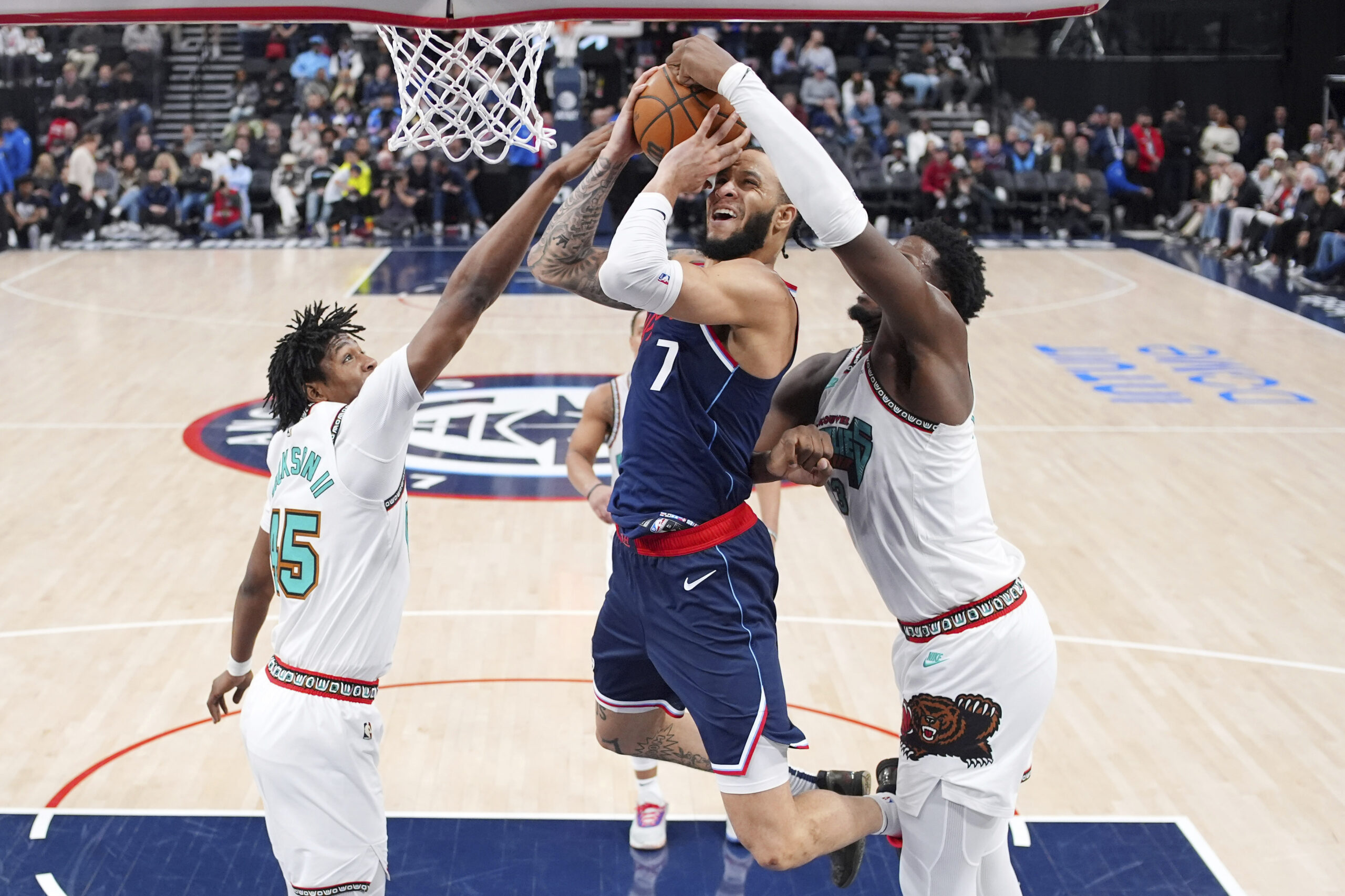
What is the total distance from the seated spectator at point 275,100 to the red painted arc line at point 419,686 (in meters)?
18.8

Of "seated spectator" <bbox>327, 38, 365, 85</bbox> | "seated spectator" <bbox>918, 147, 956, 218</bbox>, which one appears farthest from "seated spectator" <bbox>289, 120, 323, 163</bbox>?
"seated spectator" <bbox>918, 147, 956, 218</bbox>

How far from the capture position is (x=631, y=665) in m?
4.31

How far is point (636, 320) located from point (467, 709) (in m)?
1.84

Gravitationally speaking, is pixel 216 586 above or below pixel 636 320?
below

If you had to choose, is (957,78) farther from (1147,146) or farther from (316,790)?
(316,790)

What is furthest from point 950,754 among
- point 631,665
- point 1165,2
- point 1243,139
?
point 1165,2

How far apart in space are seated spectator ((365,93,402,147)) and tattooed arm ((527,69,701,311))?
58.4ft

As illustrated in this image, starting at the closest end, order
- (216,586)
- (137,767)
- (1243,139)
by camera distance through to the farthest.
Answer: (137,767)
(216,586)
(1243,139)

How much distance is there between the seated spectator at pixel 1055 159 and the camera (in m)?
21.8

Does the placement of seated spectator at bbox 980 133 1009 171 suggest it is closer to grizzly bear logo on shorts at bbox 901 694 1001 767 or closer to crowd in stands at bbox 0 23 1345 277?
crowd in stands at bbox 0 23 1345 277

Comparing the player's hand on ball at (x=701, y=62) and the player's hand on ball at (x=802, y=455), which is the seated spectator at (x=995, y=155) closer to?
the player's hand on ball at (x=701, y=62)

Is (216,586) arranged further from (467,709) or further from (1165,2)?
(1165,2)

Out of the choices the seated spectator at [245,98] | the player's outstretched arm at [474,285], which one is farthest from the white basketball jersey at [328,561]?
the seated spectator at [245,98]

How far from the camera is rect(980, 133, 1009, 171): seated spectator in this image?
21797 millimetres
